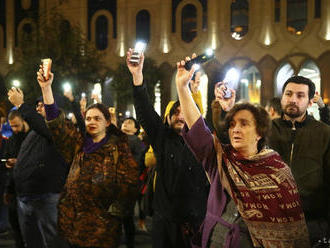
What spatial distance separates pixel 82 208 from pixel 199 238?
1200mm

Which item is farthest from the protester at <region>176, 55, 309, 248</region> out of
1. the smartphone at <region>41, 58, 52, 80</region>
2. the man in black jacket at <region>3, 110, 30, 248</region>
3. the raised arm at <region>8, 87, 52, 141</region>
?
the man in black jacket at <region>3, 110, 30, 248</region>

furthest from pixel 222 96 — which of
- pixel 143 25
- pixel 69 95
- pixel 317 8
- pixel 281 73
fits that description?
pixel 143 25

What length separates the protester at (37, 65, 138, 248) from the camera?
14.5ft

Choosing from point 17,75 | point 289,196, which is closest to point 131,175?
point 289,196

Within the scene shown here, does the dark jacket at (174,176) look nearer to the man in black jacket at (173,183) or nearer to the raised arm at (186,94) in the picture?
the man in black jacket at (173,183)

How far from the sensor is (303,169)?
3.83 meters

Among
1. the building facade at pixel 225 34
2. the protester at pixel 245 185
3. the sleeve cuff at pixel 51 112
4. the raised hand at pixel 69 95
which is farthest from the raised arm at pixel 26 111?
the building facade at pixel 225 34

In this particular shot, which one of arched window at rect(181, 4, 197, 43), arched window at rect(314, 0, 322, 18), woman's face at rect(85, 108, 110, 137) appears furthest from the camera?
arched window at rect(181, 4, 197, 43)

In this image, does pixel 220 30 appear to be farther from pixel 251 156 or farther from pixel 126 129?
pixel 251 156

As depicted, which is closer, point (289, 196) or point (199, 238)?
point (289, 196)

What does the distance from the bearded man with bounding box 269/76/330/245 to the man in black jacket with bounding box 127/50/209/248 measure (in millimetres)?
792

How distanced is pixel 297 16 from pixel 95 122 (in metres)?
20.6

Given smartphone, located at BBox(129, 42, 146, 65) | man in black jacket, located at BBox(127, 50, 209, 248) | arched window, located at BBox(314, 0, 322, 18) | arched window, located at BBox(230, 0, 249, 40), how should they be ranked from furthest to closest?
arched window, located at BBox(230, 0, 249, 40)
arched window, located at BBox(314, 0, 322, 18)
man in black jacket, located at BBox(127, 50, 209, 248)
smartphone, located at BBox(129, 42, 146, 65)

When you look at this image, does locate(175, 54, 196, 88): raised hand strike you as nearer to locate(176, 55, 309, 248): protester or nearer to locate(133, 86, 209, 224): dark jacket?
locate(176, 55, 309, 248): protester
